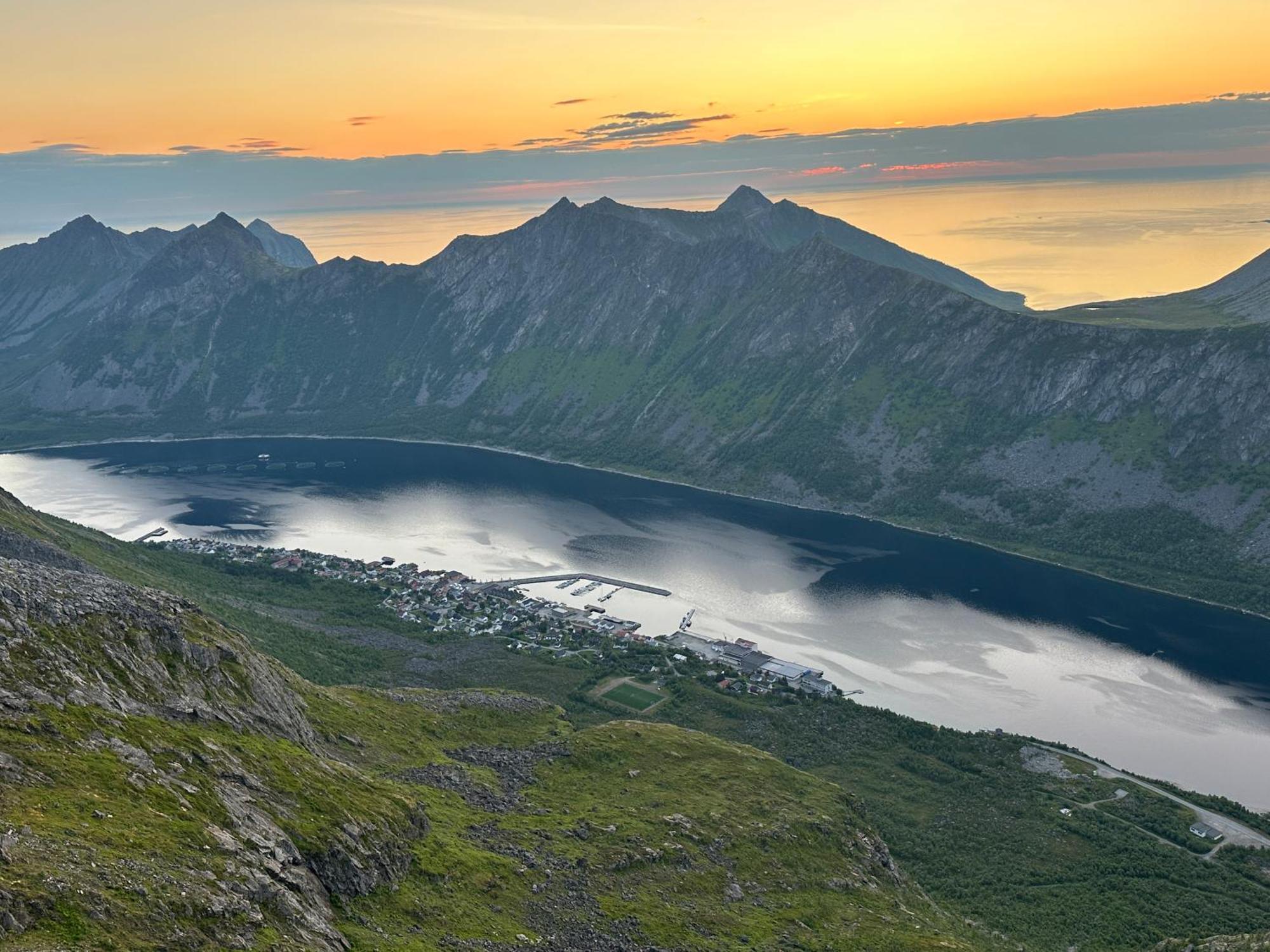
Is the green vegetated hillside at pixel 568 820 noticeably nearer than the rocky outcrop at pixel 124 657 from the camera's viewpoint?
Yes

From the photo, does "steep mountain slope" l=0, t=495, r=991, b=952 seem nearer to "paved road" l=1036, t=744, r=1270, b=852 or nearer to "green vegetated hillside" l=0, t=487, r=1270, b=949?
"green vegetated hillside" l=0, t=487, r=1270, b=949

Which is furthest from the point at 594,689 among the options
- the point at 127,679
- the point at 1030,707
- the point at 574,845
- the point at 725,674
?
the point at 127,679

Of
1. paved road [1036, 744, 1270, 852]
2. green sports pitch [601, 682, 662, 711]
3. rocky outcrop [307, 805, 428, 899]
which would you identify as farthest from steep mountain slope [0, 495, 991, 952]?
paved road [1036, 744, 1270, 852]

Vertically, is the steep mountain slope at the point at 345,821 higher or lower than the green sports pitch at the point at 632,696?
higher

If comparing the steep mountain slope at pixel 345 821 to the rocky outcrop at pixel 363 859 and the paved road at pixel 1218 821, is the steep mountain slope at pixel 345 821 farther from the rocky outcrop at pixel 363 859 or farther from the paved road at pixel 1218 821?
the paved road at pixel 1218 821

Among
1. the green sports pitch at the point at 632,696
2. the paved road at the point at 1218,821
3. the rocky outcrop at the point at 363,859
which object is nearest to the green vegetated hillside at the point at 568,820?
the rocky outcrop at the point at 363,859

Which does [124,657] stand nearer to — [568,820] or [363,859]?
[363,859]

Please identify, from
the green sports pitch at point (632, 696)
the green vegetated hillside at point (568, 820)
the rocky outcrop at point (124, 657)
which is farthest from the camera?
the green sports pitch at point (632, 696)
